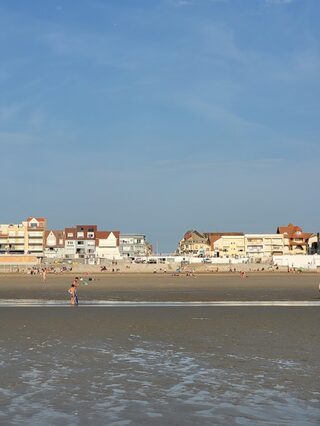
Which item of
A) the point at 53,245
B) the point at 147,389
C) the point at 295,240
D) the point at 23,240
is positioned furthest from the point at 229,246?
the point at 147,389

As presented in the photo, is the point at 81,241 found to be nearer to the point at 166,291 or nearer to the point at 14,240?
the point at 14,240

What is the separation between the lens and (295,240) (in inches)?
7461

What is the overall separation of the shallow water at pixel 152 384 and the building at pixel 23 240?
5814 inches

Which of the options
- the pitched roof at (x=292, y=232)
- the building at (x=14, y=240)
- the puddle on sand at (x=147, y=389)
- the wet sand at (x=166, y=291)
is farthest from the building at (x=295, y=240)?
the puddle on sand at (x=147, y=389)

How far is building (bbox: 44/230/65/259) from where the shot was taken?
16525 cm

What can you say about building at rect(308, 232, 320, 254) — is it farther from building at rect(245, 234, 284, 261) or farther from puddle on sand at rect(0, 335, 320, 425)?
puddle on sand at rect(0, 335, 320, 425)

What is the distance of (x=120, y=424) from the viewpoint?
8.50 meters

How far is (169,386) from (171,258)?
465ft

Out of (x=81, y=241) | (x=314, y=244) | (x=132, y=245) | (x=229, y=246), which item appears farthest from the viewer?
(x=229, y=246)

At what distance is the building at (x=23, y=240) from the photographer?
531ft

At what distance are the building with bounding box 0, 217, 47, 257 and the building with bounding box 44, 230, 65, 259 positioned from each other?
124 inches

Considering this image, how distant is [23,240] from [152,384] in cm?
15540

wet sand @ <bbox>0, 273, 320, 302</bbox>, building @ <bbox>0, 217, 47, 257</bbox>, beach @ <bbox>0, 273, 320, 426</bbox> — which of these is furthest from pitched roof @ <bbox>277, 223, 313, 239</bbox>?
beach @ <bbox>0, 273, 320, 426</bbox>

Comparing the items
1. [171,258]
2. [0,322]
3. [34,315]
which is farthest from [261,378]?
[171,258]
